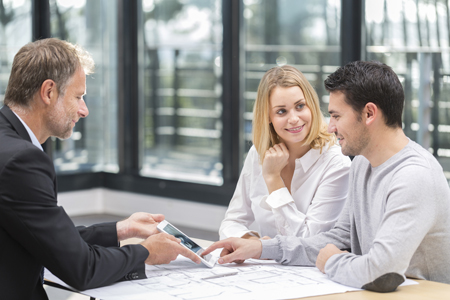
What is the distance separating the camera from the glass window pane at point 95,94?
6.17 meters

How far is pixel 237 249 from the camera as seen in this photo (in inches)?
79.6

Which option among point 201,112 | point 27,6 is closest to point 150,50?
point 201,112

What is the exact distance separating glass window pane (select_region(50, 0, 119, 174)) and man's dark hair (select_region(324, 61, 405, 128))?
4.73 metres

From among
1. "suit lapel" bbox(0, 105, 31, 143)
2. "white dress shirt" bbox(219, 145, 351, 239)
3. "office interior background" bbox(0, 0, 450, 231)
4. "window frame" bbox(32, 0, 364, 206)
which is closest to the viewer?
"suit lapel" bbox(0, 105, 31, 143)

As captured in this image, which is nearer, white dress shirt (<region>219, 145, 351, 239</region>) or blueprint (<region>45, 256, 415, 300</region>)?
blueprint (<region>45, 256, 415, 300</region>)

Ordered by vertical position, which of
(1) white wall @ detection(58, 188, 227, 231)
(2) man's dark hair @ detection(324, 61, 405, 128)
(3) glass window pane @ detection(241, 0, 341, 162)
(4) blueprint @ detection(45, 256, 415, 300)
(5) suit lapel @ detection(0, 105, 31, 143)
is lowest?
(1) white wall @ detection(58, 188, 227, 231)

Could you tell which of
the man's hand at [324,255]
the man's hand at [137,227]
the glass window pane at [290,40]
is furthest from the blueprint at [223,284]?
the glass window pane at [290,40]

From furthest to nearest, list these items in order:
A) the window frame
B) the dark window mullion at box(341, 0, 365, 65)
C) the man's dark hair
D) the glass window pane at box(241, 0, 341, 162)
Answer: the window frame < the glass window pane at box(241, 0, 341, 162) < the dark window mullion at box(341, 0, 365, 65) < the man's dark hair

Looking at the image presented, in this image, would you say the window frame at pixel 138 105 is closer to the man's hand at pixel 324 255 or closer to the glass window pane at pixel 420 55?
the glass window pane at pixel 420 55

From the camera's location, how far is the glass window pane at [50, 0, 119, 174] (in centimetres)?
617

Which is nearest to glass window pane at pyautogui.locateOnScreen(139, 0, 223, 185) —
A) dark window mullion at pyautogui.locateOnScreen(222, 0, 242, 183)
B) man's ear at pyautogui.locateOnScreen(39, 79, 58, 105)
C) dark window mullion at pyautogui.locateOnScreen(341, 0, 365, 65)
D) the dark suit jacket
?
dark window mullion at pyautogui.locateOnScreen(222, 0, 242, 183)

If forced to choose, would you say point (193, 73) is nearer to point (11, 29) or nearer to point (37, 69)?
point (11, 29)

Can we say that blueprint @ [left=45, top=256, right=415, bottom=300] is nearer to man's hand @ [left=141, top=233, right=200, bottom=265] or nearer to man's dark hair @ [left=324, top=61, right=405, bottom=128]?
man's hand @ [left=141, top=233, right=200, bottom=265]

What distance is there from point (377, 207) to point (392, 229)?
21 cm
